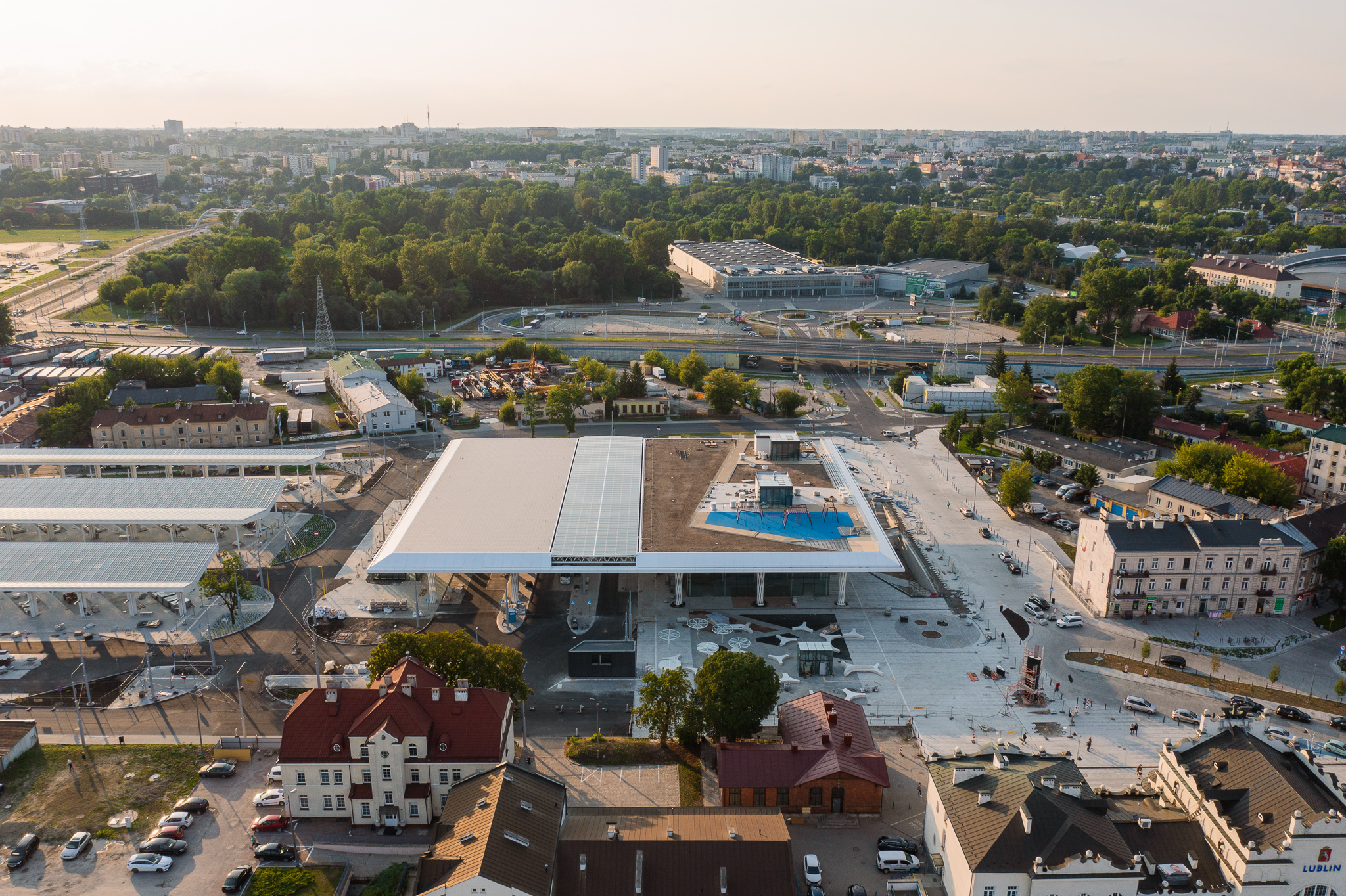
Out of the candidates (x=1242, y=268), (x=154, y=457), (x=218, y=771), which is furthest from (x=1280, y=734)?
(x=1242, y=268)

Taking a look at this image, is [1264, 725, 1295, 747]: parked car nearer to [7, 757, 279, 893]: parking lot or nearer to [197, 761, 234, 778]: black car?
[7, 757, 279, 893]: parking lot

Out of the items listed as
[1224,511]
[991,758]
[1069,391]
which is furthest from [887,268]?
[991,758]

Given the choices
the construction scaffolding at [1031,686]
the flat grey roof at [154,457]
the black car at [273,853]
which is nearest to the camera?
the black car at [273,853]

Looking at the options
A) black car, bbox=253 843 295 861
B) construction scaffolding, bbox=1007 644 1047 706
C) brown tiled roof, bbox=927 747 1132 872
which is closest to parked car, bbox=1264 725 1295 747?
construction scaffolding, bbox=1007 644 1047 706

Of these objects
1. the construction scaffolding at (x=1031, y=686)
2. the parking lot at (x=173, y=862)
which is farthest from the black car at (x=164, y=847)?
the construction scaffolding at (x=1031, y=686)

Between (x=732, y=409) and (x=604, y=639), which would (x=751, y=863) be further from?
(x=732, y=409)

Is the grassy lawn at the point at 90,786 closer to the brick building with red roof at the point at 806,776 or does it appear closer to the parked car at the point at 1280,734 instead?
the brick building with red roof at the point at 806,776

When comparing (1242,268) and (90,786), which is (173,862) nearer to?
(90,786)
